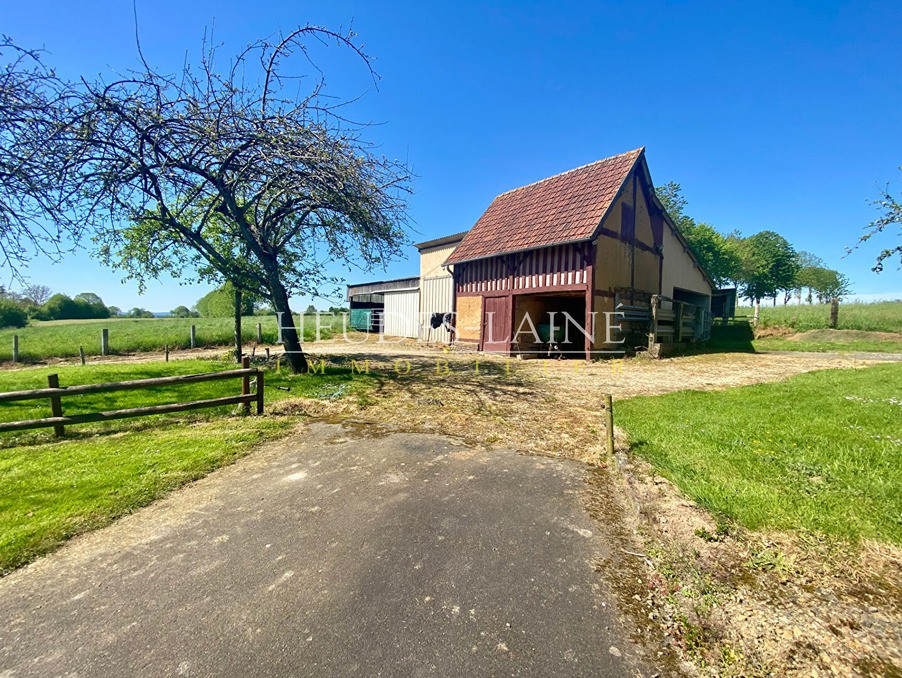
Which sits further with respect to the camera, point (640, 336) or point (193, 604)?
point (640, 336)

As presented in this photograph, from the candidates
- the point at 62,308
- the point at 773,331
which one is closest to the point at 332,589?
the point at 773,331

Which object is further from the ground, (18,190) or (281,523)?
(18,190)

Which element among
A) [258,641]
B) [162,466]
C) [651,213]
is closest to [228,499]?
[162,466]

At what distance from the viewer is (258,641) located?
76.5 inches

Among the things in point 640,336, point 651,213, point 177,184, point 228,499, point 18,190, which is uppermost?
point 651,213

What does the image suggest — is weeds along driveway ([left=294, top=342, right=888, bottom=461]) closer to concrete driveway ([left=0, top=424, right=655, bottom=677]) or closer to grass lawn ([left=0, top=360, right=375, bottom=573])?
grass lawn ([left=0, top=360, right=375, bottom=573])

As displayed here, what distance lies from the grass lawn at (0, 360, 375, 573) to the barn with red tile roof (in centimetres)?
828

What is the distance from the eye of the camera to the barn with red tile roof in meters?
12.6

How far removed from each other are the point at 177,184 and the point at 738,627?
39.1 feet

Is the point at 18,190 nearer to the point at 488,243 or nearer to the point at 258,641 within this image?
the point at 258,641

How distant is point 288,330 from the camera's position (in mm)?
9812

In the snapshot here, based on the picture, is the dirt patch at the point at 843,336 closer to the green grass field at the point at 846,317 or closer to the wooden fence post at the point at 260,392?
the green grass field at the point at 846,317

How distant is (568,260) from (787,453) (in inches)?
388

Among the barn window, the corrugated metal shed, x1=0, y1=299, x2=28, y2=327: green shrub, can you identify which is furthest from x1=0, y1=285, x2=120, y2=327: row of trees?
the barn window
